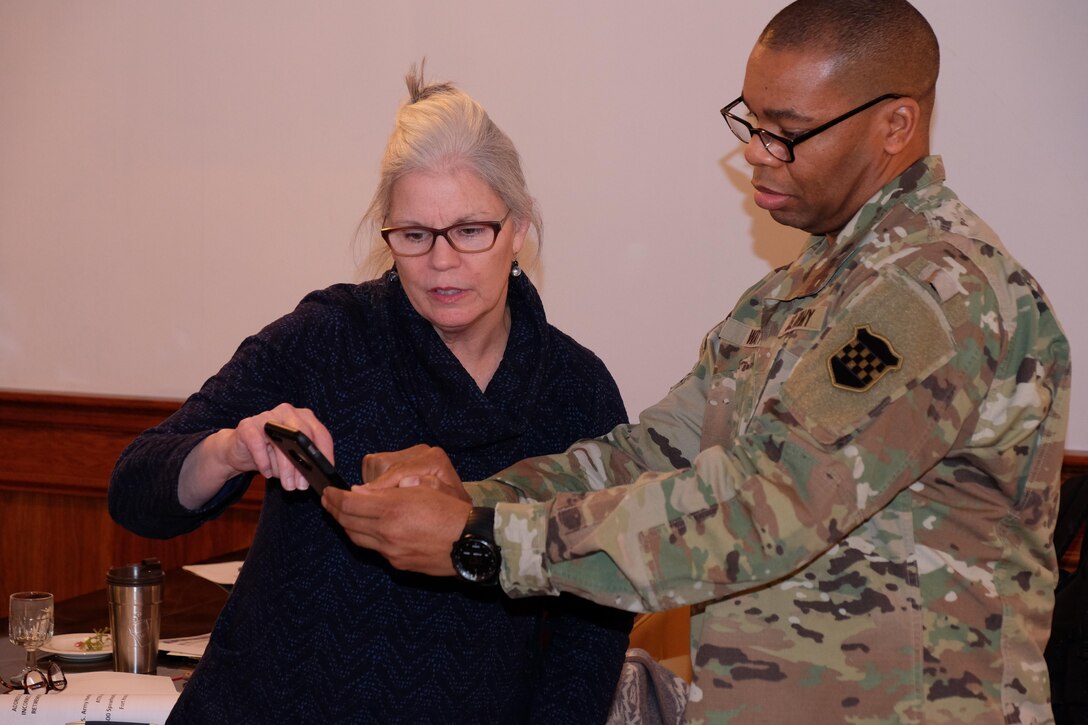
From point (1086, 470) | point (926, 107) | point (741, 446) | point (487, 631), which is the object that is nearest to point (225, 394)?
point (487, 631)

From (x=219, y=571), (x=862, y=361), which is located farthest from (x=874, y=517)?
(x=219, y=571)

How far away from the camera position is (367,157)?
3783 mm

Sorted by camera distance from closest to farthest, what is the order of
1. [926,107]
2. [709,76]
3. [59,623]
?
[926,107] < [59,623] < [709,76]

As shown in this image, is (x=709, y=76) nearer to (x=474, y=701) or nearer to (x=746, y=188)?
(x=746, y=188)

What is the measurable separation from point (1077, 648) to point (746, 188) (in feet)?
5.13

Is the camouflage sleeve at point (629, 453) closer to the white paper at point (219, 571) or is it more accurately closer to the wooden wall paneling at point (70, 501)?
the white paper at point (219, 571)

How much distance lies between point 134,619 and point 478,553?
38.5 inches

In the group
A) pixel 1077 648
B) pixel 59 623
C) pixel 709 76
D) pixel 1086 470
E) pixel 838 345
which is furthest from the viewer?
pixel 709 76

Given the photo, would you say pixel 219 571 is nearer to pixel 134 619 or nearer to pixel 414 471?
pixel 134 619

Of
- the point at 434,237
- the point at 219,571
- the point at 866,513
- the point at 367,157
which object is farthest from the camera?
the point at 367,157

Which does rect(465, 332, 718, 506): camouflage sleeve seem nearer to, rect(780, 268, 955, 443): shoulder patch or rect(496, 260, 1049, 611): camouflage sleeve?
rect(496, 260, 1049, 611): camouflage sleeve

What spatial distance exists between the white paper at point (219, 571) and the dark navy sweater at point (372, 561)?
1119mm

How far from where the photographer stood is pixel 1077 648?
2320 mm

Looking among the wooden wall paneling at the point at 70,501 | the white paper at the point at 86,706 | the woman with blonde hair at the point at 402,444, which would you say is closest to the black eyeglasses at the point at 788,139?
the woman with blonde hair at the point at 402,444
